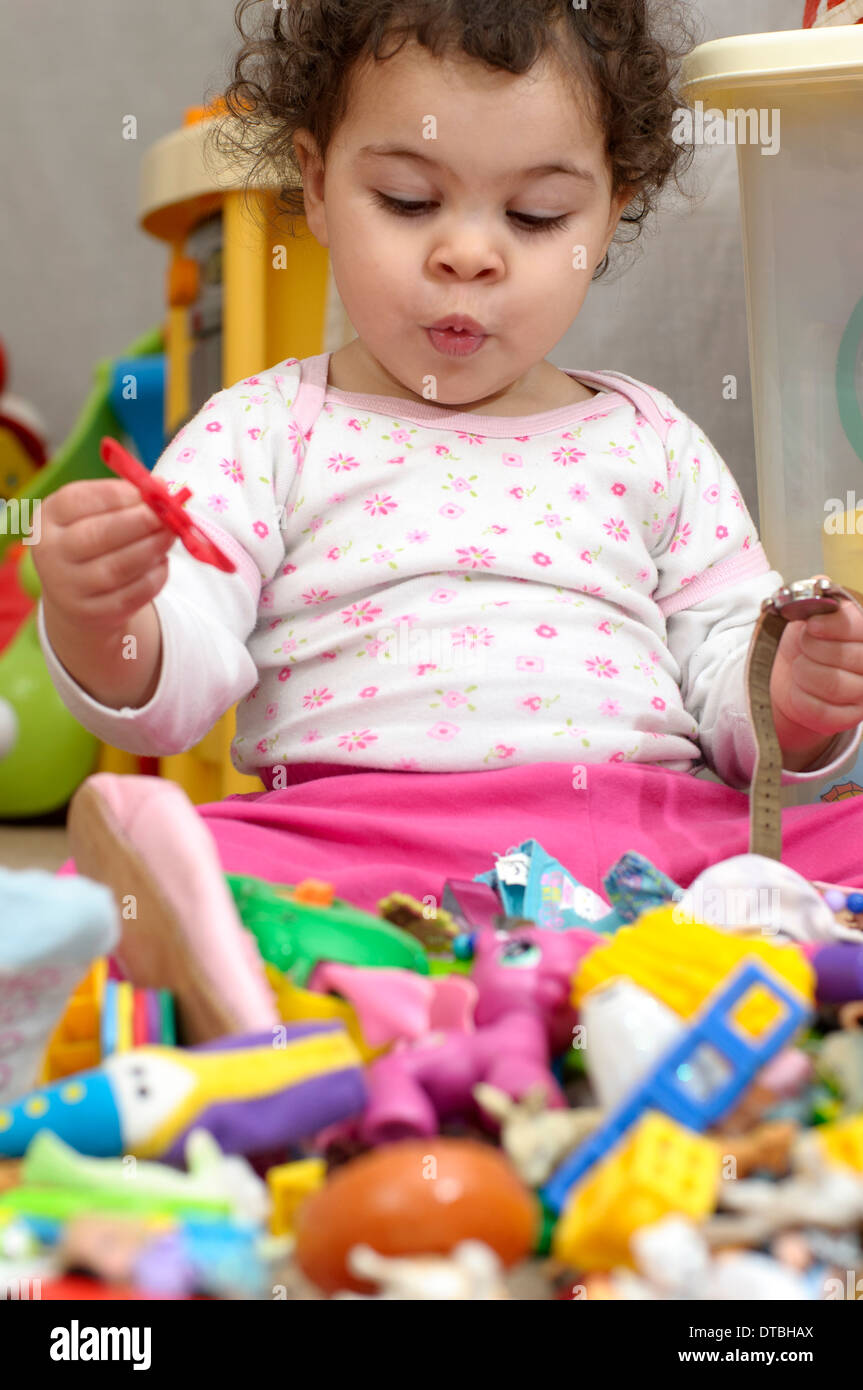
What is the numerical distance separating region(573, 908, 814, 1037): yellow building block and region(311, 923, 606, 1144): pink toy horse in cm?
2

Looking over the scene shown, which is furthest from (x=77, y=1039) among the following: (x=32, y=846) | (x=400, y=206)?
(x=32, y=846)

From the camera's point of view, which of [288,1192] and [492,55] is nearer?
[288,1192]

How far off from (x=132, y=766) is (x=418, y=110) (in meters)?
0.98

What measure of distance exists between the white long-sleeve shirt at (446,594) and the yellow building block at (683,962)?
0.30m

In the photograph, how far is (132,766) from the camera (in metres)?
1.60

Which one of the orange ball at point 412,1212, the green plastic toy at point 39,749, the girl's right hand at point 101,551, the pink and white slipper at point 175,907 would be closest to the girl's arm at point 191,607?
the girl's right hand at point 101,551

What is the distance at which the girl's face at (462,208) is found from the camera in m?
0.76

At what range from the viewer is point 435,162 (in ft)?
2.50

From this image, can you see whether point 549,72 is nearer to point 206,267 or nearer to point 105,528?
point 105,528

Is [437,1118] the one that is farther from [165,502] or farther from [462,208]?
[462,208]

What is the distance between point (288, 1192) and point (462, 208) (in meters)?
0.56

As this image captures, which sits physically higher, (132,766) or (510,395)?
(510,395)
